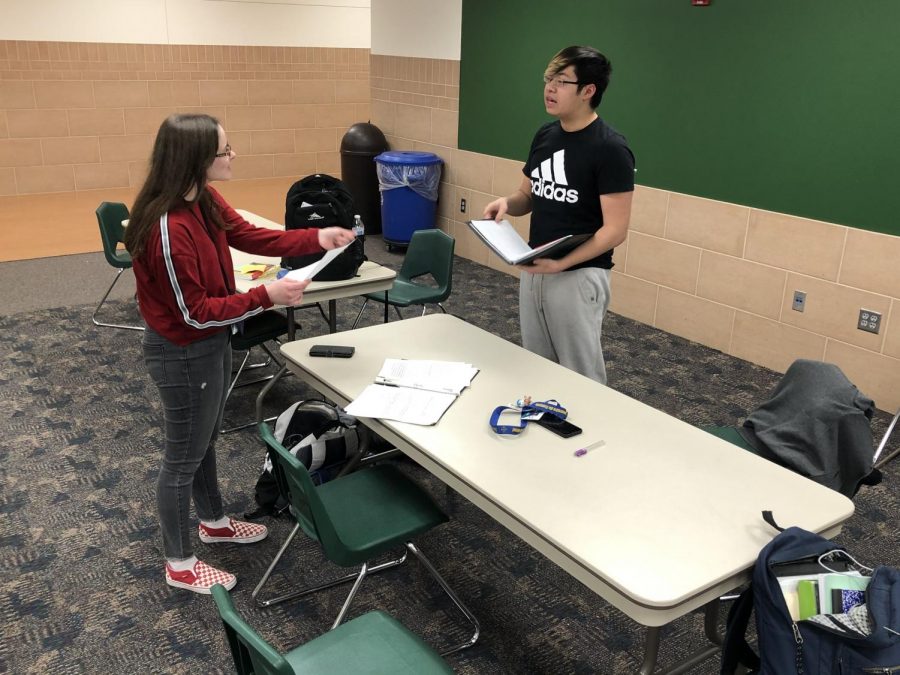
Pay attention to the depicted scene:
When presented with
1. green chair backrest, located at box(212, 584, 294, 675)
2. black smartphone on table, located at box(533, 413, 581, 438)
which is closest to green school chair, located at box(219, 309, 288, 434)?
black smartphone on table, located at box(533, 413, 581, 438)

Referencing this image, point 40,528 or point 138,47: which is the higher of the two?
point 138,47

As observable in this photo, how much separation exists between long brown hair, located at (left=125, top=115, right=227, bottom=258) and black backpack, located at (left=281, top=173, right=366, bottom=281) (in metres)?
1.24

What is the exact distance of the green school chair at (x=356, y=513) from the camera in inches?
84.0

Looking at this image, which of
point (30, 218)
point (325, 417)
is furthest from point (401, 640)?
point (30, 218)

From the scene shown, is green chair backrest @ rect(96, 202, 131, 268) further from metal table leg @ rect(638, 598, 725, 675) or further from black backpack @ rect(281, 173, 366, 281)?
metal table leg @ rect(638, 598, 725, 675)

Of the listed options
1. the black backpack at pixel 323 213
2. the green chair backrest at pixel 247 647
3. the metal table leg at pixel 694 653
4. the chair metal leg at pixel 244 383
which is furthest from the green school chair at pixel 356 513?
the black backpack at pixel 323 213

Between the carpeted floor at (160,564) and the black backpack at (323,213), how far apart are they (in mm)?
838

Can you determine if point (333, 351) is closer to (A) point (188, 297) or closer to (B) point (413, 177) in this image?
(A) point (188, 297)

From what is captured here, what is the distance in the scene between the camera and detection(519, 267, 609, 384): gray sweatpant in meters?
3.05

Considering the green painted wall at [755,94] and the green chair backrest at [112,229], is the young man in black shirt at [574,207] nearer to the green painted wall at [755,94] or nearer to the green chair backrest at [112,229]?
the green painted wall at [755,94]

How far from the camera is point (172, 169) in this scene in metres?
2.27

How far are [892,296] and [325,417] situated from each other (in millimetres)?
3019

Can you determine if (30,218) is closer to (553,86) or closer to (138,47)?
(138,47)

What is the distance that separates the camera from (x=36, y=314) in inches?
209
